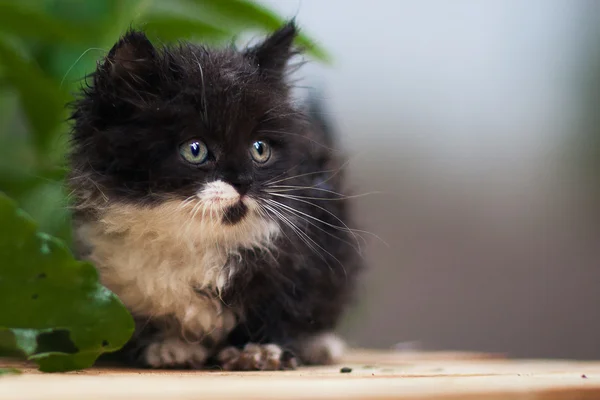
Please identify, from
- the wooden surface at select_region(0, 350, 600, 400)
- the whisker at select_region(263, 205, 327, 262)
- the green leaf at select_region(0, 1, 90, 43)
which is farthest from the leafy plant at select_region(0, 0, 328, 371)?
the whisker at select_region(263, 205, 327, 262)

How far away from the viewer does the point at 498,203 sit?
215cm

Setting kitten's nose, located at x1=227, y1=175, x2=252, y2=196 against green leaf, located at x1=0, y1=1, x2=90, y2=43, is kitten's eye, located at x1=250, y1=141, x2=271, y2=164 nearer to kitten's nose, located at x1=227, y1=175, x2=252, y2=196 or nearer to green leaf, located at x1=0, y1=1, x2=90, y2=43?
kitten's nose, located at x1=227, y1=175, x2=252, y2=196

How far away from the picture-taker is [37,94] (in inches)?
62.2

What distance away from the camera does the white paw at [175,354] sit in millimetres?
1146

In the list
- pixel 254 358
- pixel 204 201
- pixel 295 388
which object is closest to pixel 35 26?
pixel 204 201

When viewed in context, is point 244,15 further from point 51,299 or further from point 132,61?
point 51,299

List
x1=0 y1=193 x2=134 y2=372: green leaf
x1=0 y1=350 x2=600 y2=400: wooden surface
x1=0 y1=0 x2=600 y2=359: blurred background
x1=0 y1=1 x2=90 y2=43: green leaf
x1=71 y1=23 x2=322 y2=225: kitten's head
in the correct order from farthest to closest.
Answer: x1=0 y1=0 x2=600 y2=359: blurred background → x1=0 y1=1 x2=90 y2=43: green leaf → x1=71 y1=23 x2=322 y2=225: kitten's head → x1=0 y1=193 x2=134 y2=372: green leaf → x1=0 y1=350 x2=600 y2=400: wooden surface

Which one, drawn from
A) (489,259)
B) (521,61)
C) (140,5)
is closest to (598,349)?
(489,259)

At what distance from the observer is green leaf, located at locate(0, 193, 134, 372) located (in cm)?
90

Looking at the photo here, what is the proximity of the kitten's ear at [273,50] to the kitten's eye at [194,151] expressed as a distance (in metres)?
0.22

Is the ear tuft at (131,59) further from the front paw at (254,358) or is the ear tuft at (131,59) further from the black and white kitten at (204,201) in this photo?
the front paw at (254,358)

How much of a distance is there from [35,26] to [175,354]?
802mm

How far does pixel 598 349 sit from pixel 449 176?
67 cm

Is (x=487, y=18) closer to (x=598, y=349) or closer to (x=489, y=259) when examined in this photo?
(x=489, y=259)
